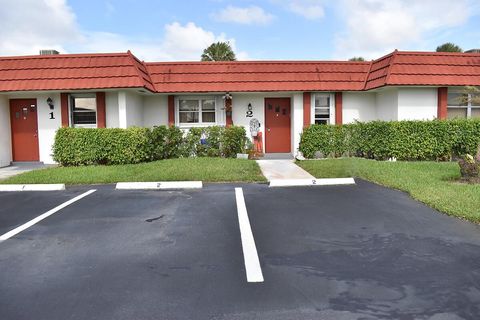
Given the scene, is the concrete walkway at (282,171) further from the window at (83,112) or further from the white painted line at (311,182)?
the window at (83,112)

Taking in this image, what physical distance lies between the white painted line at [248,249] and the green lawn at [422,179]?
339cm

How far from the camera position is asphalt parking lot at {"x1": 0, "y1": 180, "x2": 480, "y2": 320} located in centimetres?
346

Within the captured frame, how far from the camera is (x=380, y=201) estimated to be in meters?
7.59

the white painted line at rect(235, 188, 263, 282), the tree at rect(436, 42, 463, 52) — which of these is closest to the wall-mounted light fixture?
the white painted line at rect(235, 188, 263, 282)

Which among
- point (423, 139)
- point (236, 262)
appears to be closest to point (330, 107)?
point (423, 139)

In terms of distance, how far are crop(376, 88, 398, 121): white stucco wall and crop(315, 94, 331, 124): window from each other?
2.10 m

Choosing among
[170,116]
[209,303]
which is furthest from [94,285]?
[170,116]

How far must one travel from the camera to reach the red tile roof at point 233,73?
14.1 m

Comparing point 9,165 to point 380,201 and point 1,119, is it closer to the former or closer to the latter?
point 1,119

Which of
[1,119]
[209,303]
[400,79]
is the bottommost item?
[209,303]

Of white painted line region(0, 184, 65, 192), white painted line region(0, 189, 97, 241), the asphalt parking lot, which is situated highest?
white painted line region(0, 184, 65, 192)

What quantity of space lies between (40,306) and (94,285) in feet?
1.77

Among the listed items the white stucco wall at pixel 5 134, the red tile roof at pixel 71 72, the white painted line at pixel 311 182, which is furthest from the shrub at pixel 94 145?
the white painted line at pixel 311 182

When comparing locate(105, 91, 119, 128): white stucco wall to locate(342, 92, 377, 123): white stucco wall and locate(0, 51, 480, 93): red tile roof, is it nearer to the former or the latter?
locate(0, 51, 480, 93): red tile roof
